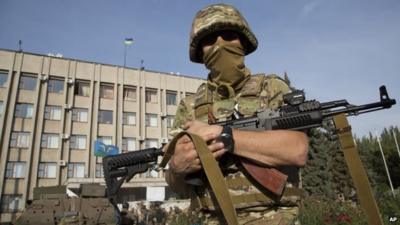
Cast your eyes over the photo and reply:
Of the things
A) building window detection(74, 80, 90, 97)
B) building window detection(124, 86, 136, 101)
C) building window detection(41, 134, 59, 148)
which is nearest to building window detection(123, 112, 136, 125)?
building window detection(124, 86, 136, 101)

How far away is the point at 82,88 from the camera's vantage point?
120 ft

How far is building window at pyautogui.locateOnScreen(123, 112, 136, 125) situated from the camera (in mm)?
37594

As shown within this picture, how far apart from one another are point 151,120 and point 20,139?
13365 millimetres

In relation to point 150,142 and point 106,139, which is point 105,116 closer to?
point 106,139

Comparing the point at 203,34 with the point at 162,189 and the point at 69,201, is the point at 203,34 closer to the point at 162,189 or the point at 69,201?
the point at 69,201

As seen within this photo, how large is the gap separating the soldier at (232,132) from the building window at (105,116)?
114 feet

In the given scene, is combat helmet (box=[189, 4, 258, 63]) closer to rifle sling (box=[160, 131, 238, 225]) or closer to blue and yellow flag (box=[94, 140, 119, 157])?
rifle sling (box=[160, 131, 238, 225])

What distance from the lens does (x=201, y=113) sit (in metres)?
2.81

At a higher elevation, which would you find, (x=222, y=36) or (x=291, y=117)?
(x=222, y=36)

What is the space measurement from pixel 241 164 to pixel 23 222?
43.3 feet

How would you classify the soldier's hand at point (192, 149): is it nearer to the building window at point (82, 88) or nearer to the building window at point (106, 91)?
the building window at point (82, 88)

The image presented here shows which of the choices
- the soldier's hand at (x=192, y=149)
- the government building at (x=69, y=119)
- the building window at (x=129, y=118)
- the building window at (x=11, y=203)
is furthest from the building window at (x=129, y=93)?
the soldier's hand at (x=192, y=149)

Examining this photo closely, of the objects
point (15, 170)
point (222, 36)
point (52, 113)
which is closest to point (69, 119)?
point (52, 113)

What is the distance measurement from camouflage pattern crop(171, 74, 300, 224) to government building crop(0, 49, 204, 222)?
31.6 metres
